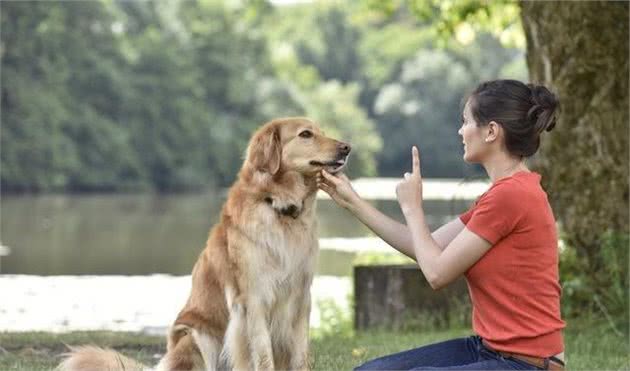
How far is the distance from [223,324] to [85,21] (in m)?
57.7

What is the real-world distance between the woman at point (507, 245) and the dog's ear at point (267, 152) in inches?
68.1

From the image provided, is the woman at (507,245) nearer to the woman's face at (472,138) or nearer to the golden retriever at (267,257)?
the woman's face at (472,138)

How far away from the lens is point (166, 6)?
74062 millimetres

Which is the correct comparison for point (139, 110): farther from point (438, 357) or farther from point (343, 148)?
point (438, 357)

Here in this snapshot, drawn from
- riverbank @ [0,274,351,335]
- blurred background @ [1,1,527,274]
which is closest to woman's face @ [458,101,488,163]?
riverbank @ [0,274,351,335]

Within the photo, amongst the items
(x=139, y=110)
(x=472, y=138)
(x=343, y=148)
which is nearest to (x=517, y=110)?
(x=472, y=138)

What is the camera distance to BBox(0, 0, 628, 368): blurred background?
36.0 feet

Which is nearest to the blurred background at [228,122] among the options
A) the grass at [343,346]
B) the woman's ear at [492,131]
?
the woman's ear at [492,131]

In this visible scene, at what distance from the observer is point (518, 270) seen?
4688mm

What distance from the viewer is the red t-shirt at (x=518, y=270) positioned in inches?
183

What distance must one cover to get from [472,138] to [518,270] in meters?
0.54

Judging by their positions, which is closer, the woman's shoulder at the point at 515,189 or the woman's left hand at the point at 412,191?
the woman's shoulder at the point at 515,189

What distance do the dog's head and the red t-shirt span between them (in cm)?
180

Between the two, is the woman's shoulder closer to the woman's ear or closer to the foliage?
the woman's ear
